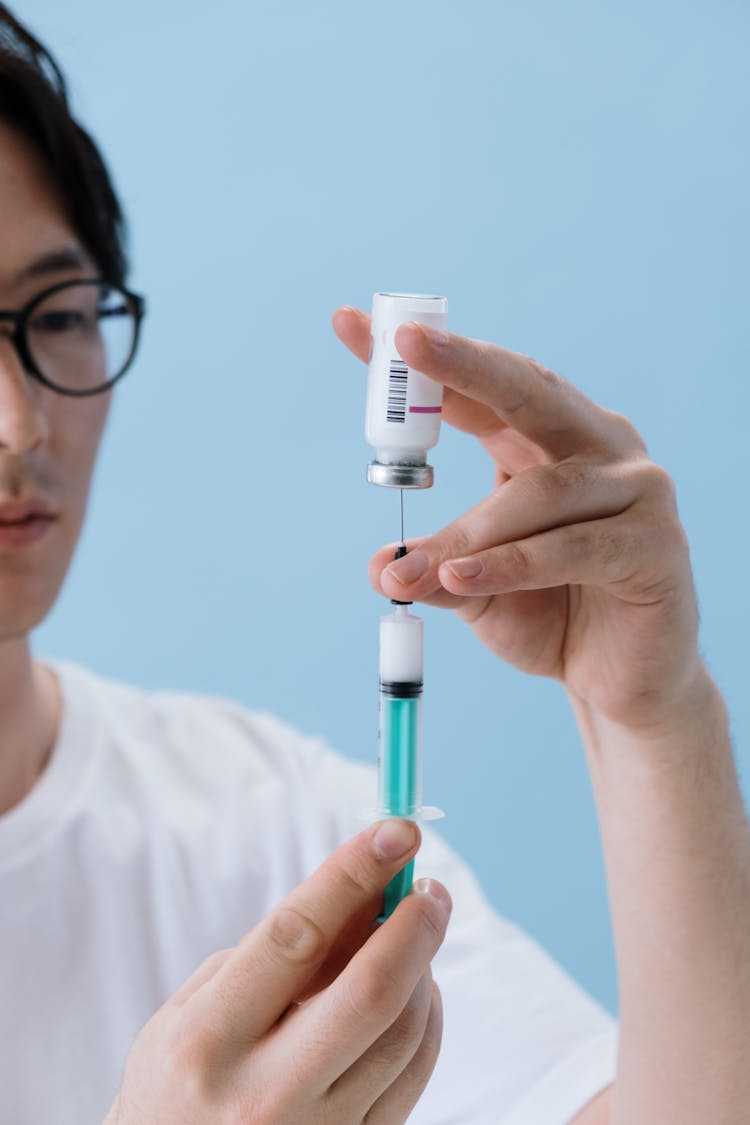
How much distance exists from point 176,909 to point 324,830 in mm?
269

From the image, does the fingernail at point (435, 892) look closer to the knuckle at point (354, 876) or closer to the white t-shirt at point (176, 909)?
the knuckle at point (354, 876)

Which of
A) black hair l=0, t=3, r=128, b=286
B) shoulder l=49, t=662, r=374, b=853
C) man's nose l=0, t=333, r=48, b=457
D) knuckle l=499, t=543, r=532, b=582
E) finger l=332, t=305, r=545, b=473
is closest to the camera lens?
knuckle l=499, t=543, r=532, b=582

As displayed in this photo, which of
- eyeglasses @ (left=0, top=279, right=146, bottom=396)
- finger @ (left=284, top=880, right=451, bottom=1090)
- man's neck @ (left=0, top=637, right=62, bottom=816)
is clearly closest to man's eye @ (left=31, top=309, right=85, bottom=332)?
eyeglasses @ (left=0, top=279, right=146, bottom=396)

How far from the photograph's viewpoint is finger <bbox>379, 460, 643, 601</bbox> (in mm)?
1137

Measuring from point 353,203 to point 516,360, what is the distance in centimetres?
226

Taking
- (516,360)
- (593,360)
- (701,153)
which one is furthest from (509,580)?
(701,153)

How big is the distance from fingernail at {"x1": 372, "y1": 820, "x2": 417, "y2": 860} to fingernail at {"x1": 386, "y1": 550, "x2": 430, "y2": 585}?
21cm

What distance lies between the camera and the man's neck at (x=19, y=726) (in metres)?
1.91

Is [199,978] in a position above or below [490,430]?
below

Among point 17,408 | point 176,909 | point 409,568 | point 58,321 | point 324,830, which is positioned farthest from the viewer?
point 324,830

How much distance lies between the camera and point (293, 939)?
104cm

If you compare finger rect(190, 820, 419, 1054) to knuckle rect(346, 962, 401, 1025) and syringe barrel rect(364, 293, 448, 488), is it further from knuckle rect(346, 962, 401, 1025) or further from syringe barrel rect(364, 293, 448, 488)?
syringe barrel rect(364, 293, 448, 488)

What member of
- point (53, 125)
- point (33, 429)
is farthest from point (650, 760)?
point (53, 125)

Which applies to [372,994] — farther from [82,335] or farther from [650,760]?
[82,335]
